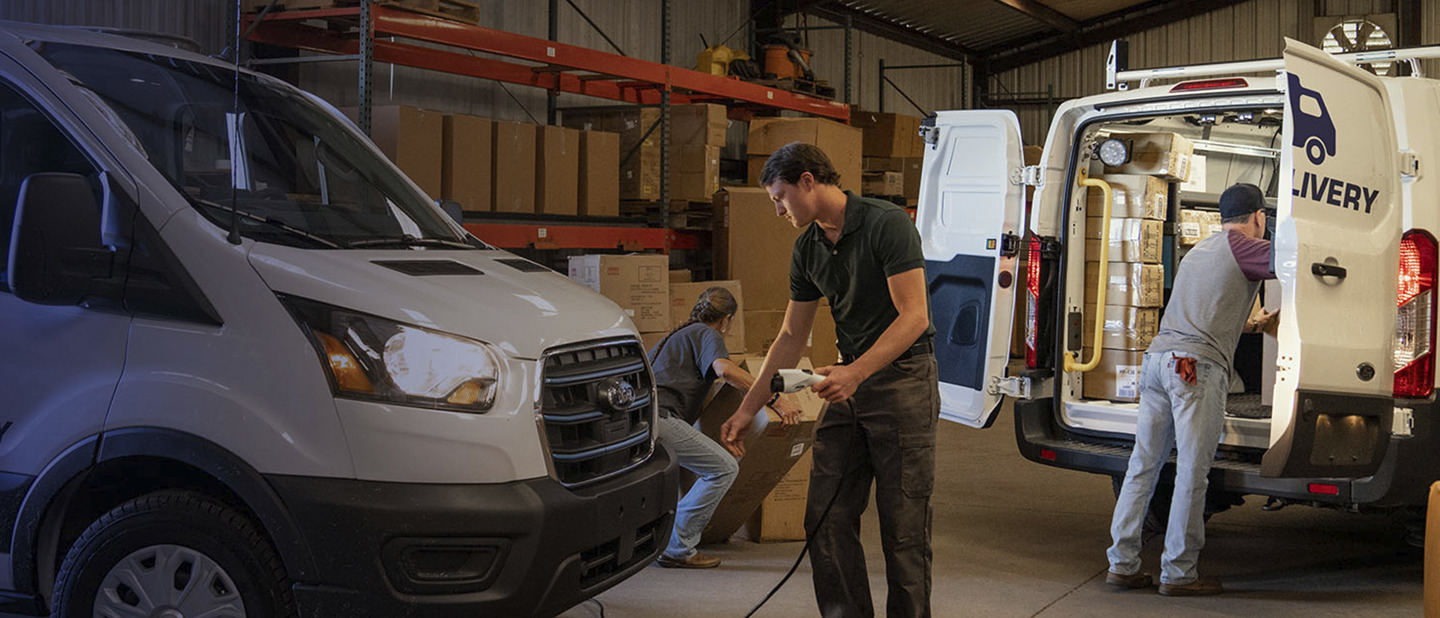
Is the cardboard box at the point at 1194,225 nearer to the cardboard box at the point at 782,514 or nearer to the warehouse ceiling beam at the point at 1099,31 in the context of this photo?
the cardboard box at the point at 782,514

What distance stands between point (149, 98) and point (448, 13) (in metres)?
3.87

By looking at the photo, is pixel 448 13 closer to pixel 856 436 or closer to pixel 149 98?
pixel 149 98

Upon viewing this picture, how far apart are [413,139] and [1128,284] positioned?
379 centimetres

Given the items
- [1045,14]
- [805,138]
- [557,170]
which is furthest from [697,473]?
[1045,14]

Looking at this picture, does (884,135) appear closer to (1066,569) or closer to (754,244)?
(754,244)

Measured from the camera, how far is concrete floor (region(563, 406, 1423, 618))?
16.7 ft

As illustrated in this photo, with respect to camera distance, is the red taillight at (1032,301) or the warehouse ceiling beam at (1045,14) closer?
the red taillight at (1032,301)

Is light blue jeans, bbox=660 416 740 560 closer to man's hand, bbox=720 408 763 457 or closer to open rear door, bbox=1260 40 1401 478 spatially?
man's hand, bbox=720 408 763 457

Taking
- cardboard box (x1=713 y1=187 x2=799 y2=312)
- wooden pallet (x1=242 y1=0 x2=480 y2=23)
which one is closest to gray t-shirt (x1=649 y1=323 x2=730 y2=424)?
wooden pallet (x1=242 y1=0 x2=480 y2=23)

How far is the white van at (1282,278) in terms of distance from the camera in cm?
470

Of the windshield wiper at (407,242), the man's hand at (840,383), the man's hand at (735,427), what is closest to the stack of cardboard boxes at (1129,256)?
the man's hand at (735,427)

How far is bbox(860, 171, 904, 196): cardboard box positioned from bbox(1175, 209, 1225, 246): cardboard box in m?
5.22

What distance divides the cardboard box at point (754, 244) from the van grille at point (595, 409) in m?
5.48

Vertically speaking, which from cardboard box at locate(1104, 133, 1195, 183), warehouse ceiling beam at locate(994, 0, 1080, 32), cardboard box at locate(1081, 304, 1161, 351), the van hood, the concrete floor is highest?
warehouse ceiling beam at locate(994, 0, 1080, 32)
